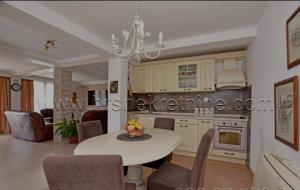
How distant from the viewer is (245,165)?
113 inches

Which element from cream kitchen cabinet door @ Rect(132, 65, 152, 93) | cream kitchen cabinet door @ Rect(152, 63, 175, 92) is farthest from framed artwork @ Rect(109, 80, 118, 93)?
cream kitchen cabinet door @ Rect(152, 63, 175, 92)

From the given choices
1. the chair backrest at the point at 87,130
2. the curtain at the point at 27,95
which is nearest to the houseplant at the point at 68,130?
the chair backrest at the point at 87,130

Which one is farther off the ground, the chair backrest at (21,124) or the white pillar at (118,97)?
the white pillar at (118,97)

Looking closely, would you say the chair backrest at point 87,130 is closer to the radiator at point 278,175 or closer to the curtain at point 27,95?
the radiator at point 278,175

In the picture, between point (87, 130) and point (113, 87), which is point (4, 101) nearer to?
point (113, 87)

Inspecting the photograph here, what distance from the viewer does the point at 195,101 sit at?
3852 mm

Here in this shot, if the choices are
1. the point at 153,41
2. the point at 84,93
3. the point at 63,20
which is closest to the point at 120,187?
the point at 63,20

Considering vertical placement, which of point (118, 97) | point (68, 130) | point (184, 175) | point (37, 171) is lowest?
point (37, 171)

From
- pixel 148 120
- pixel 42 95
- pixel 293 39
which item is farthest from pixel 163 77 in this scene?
pixel 42 95

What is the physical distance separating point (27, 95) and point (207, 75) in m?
6.90

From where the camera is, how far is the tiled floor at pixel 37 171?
219cm

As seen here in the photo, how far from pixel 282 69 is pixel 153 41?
77.0 inches

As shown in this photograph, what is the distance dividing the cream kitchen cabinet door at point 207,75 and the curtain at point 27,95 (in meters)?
6.76

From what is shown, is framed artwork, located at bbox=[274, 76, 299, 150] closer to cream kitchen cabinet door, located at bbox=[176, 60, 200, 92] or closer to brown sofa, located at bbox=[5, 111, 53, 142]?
cream kitchen cabinet door, located at bbox=[176, 60, 200, 92]
